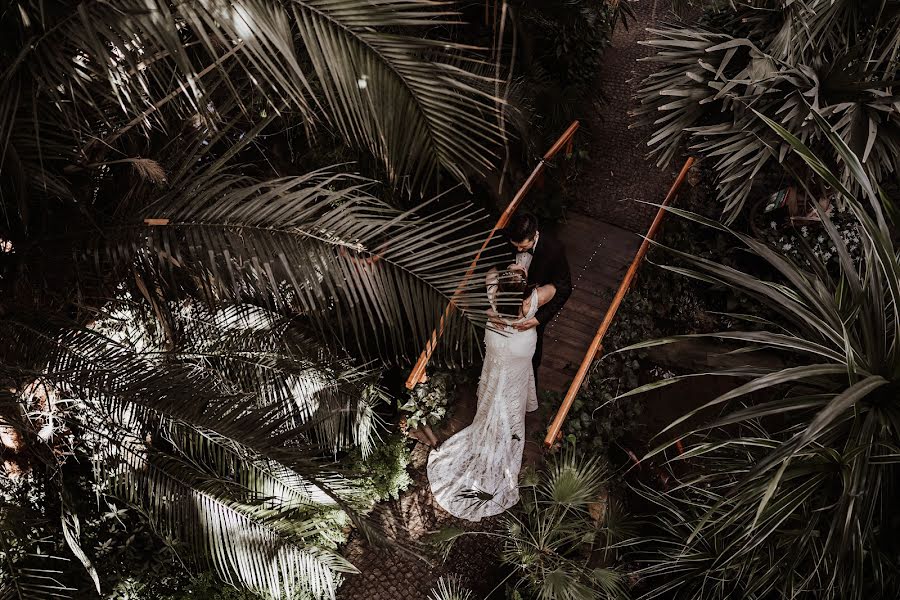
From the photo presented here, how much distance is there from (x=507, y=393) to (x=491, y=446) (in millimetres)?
549

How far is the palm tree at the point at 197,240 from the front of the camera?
8.12 ft

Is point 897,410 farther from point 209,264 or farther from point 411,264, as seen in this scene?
point 209,264

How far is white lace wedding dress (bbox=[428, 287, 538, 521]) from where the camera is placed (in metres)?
5.26

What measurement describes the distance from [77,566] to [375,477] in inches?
90.9

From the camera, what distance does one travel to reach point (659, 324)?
726 cm

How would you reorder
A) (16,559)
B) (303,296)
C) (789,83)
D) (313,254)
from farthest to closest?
1. (789,83)
2. (16,559)
3. (303,296)
4. (313,254)

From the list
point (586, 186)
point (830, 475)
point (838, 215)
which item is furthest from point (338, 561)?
point (838, 215)

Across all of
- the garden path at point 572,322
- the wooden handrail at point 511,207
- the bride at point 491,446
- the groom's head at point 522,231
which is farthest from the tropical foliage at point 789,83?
the bride at point 491,446

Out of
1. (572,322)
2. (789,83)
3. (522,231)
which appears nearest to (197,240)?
(522,231)

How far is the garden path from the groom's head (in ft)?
5.29

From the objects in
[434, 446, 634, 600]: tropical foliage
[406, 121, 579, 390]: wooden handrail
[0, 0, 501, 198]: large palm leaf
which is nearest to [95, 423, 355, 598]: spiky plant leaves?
[434, 446, 634, 600]: tropical foliage

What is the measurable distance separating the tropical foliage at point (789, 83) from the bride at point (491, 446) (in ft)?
6.18

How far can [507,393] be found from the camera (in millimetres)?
5340

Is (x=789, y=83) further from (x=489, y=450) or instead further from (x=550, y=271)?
(x=489, y=450)
